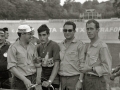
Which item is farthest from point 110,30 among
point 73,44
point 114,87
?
point 73,44

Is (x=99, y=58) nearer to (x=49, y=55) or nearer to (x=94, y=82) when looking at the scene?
(x=94, y=82)

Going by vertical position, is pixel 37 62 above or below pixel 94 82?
above

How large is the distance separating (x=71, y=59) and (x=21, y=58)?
31.5 inches

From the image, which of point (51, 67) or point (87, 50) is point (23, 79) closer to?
point (51, 67)

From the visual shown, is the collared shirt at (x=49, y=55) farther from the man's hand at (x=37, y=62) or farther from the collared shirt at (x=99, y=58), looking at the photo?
the collared shirt at (x=99, y=58)

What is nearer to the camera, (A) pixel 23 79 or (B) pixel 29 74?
(A) pixel 23 79

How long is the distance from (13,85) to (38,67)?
0.55m

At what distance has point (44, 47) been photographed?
138 inches

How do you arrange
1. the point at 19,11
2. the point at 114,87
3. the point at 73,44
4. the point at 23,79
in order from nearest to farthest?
the point at 23,79 → the point at 73,44 → the point at 114,87 → the point at 19,11

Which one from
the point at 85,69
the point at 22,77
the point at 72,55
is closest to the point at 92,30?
the point at 72,55

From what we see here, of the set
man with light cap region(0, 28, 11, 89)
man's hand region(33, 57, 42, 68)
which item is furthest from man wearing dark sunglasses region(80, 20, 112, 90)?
man with light cap region(0, 28, 11, 89)

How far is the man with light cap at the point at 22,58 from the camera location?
3242 millimetres

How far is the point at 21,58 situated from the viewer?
10.8 feet

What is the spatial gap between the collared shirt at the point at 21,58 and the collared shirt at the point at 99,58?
2.90ft
